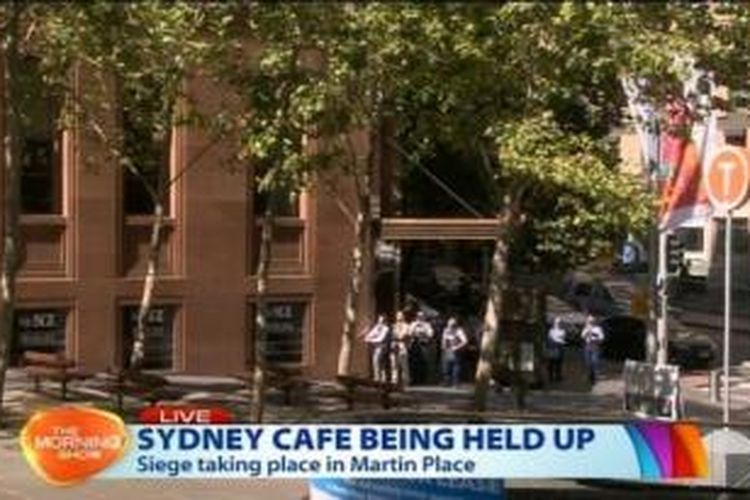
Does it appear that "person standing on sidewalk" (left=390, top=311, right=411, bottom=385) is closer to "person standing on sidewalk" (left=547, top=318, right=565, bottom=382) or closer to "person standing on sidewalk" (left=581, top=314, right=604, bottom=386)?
"person standing on sidewalk" (left=547, top=318, right=565, bottom=382)

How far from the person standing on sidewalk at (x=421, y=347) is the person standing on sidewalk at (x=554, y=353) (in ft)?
9.48

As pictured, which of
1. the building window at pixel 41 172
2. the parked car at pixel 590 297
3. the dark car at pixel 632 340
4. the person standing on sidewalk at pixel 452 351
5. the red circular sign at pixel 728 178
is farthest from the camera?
the parked car at pixel 590 297

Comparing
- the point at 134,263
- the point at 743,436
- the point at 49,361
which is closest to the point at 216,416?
the point at 743,436

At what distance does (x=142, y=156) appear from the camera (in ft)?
85.8

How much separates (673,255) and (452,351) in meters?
5.23

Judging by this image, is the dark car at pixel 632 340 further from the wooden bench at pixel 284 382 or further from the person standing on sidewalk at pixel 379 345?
the wooden bench at pixel 284 382

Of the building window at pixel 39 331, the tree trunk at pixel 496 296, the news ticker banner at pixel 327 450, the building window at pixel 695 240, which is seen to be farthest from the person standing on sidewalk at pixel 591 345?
the building window at pixel 695 240

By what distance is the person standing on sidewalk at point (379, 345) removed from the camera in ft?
104

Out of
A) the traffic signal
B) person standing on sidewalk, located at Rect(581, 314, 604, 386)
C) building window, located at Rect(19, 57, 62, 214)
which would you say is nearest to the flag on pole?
the traffic signal

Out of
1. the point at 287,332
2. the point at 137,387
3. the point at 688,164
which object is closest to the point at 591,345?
the point at 287,332

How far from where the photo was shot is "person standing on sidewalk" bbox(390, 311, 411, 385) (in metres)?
32.1

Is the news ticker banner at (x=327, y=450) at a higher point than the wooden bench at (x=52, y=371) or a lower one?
higher

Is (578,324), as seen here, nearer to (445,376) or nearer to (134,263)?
(445,376)

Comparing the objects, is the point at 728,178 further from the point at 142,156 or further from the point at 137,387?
the point at 142,156
